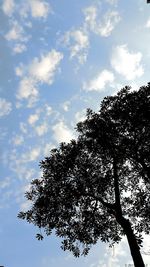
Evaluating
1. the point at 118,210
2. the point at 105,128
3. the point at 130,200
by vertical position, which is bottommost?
the point at 118,210

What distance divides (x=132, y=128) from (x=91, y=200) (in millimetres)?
7675

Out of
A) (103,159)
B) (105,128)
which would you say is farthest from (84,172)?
(105,128)

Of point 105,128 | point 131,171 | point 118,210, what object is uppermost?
point 105,128

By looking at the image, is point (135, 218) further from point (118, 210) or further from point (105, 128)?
point (105, 128)

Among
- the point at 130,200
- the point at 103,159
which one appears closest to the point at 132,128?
the point at 103,159

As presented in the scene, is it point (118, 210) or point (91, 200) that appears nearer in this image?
point (118, 210)

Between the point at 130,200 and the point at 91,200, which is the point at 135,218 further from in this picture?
the point at 91,200

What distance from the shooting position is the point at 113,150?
107 feet

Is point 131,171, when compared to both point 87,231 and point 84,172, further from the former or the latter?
point 87,231

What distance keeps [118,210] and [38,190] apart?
8.24 meters

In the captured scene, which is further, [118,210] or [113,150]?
[113,150]

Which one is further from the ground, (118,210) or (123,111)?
(123,111)

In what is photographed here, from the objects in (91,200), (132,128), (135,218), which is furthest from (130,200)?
(132,128)

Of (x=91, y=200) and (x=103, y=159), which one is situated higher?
(x=103, y=159)
